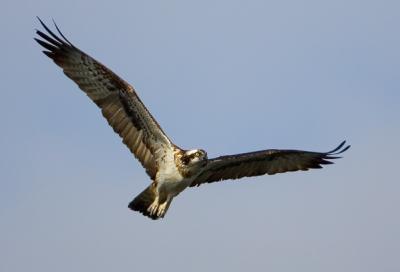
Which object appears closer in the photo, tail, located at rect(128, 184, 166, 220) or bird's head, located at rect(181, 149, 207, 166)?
bird's head, located at rect(181, 149, 207, 166)

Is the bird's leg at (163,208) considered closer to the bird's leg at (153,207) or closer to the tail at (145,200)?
the bird's leg at (153,207)

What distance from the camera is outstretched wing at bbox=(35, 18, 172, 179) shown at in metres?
16.6

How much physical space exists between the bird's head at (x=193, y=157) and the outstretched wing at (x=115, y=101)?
48cm

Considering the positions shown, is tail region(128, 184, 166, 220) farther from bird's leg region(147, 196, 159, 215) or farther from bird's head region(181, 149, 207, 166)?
bird's head region(181, 149, 207, 166)

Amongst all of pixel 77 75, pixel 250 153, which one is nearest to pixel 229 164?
pixel 250 153

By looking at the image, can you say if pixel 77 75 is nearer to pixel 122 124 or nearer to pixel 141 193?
pixel 122 124

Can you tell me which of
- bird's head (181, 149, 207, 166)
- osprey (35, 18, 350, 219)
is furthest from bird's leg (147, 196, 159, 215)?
bird's head (181, 149, 207, 166)

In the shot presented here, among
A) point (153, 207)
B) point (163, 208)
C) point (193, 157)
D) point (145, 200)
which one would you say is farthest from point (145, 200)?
point (193, 157)

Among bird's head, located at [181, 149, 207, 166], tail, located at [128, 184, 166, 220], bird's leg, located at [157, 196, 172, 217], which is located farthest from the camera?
tail, located at [128, 184, 166, 220]

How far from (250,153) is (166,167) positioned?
5.07 ft

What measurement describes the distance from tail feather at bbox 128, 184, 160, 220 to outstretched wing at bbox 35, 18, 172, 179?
24 cm

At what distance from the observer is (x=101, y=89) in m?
16.7

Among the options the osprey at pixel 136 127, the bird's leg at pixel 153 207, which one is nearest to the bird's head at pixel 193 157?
the osprey at pixel 136 127

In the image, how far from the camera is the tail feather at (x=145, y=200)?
16625 mm
